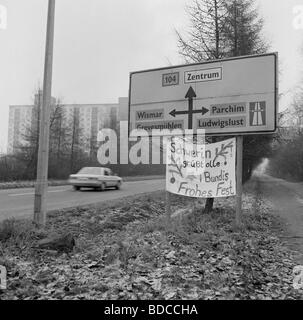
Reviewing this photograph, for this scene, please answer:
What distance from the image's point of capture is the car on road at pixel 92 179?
69.2 ft

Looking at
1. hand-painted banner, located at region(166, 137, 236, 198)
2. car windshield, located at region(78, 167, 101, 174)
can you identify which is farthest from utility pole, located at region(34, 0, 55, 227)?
car windshield, located at region(78, 167, 101, 174)

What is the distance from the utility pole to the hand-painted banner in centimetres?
278

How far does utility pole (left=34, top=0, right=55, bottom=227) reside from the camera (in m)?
7.09

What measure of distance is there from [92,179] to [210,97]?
48.2ft

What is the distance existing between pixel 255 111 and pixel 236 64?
1.13 meters

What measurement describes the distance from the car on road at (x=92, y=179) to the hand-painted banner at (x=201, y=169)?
13.8 m

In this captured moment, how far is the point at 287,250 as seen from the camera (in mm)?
6145

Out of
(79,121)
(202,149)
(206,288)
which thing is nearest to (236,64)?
(202,149)
